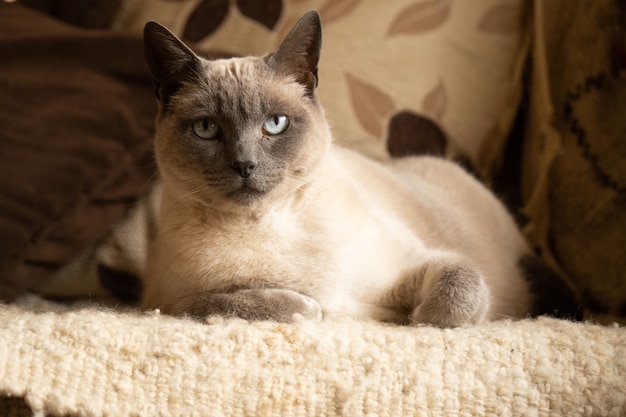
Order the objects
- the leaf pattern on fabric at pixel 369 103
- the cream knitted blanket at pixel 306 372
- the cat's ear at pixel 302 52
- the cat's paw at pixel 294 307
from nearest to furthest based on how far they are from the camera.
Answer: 1. the cream knitted blanket at pixel 306 372
2. the cat's paw at pixel 294 307
3. the cat's ear at pixel 302 52
4. the leaf pattern on fabric at pixel 369 103

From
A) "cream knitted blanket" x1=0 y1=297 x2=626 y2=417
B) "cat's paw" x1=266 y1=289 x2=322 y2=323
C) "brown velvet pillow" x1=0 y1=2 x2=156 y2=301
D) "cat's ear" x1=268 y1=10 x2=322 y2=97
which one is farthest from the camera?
"brown velvet pillow" x1=0 y1=2 x2=156 y2=301

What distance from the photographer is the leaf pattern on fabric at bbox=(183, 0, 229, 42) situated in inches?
81.5

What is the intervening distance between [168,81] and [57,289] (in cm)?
83

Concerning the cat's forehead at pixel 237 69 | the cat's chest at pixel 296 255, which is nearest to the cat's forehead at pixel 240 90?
the cat's forehead at pixel 237 69

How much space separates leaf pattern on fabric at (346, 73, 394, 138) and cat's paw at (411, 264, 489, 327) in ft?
2.98

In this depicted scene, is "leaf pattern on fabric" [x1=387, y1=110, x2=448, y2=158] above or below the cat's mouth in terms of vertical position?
below

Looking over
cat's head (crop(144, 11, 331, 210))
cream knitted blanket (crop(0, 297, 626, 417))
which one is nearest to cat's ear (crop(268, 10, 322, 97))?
cat's head (crop(144, 11, 331, 210))

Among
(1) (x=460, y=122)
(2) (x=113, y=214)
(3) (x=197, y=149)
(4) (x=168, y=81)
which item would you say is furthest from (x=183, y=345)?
(1) (x=460, y=122)

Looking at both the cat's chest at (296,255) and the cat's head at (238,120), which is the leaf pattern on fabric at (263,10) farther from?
the cat's chest at (296,255)

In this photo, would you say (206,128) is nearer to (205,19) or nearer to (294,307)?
(294,307)

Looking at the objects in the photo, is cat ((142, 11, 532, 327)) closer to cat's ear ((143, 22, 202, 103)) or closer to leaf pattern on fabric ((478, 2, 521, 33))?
cat's ear ((143, 22, 202, 103))

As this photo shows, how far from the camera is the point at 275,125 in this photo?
4.02 feet

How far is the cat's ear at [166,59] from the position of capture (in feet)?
3.98

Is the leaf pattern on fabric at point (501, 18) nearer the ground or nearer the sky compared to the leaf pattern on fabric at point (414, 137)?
nearer the sky
